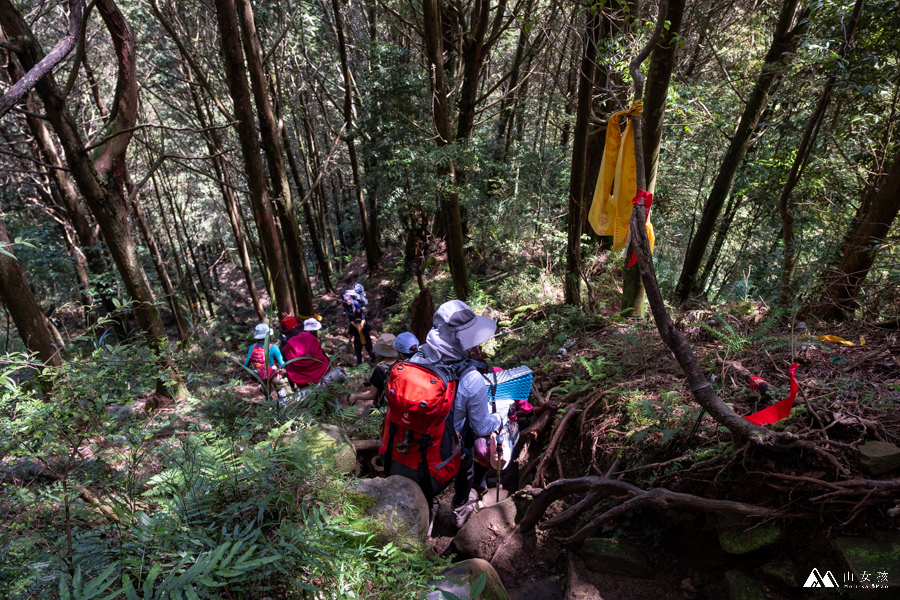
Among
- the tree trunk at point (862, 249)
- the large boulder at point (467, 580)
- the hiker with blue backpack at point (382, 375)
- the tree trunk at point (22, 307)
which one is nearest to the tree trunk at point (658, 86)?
the tree trunk at point (862, 249)

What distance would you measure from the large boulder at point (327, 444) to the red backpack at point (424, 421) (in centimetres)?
36

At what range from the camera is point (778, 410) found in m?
2.84

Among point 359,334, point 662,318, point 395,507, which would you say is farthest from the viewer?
point 359,334

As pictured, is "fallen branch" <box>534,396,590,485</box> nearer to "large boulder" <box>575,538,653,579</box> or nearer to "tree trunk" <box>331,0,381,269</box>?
"large boulder" <box>575,538,653,579</box>

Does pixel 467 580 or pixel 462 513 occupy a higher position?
pixel 467 580

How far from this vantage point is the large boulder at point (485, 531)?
12.6ft

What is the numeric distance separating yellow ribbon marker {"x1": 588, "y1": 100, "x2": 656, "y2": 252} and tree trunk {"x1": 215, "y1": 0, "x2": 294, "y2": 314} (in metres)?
6.27

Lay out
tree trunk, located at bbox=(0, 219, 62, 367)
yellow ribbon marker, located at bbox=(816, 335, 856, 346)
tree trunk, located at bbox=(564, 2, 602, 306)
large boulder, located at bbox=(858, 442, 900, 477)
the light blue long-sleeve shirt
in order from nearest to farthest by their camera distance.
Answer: large boulder, located at bbox=(858, 442, 900, 477)
the light blue long-sleeve shirt
yellow ribbon marker, located at bbox=(816, 335, 856, 346)
tree trunk, located at bbox=(0, 219, 62, 367)
tree trunk, located at bbox=(564, 2, 602, 306)

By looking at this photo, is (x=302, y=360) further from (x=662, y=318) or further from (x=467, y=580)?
(x=662, y=318)

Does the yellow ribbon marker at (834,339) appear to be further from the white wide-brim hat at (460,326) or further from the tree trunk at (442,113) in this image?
the tree trunk at (442,113)

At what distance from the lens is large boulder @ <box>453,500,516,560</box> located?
384 centimetres

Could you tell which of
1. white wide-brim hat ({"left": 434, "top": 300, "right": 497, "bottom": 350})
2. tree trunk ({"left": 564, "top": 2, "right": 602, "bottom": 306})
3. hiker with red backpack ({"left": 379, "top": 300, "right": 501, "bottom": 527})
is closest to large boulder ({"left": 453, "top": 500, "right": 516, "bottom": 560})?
hiker with red backpack ({"left": 379, "top": 300, "right": 501, "bottom": 527})

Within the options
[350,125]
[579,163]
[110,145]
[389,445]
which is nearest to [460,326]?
[389,445]

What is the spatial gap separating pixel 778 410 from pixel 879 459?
1.66 feet
